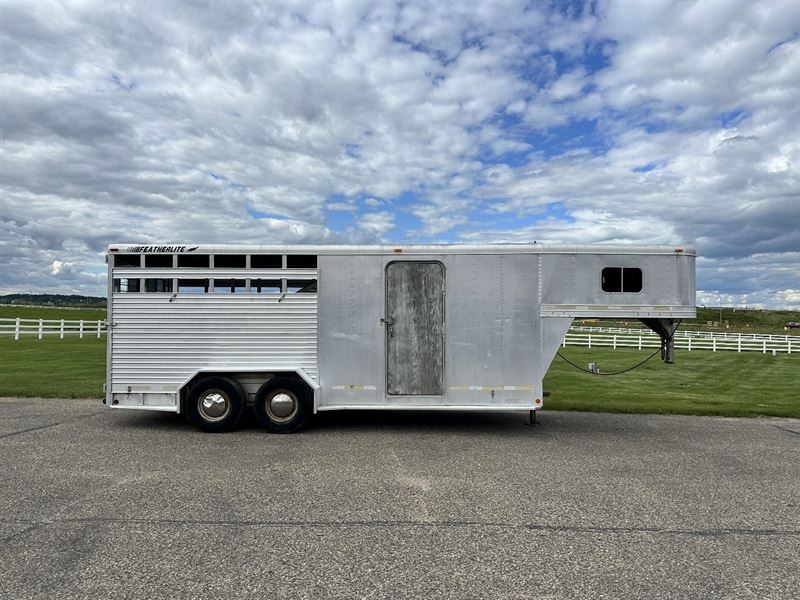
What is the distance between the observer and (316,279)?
329 inches

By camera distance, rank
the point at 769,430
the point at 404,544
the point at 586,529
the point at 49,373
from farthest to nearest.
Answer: the point at 49,373
the point at 769,430
the point at 586,529
the point at 404,544

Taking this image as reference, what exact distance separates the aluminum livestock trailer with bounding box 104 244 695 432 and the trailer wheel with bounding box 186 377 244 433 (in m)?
0.02

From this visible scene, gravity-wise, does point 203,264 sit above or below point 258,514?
above

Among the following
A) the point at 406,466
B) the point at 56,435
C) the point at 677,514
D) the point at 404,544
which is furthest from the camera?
the point at 56,435

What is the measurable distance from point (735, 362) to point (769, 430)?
612 inches

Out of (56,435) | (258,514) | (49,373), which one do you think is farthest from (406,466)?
(49,373)

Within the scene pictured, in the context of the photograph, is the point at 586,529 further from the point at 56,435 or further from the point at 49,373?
the point at 49,373

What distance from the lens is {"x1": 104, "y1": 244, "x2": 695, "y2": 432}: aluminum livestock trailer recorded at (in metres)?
8.14

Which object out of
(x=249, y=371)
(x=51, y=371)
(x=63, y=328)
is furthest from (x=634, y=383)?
(x=63, y=328)

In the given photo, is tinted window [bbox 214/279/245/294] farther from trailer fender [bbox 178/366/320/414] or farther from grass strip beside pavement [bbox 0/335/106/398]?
grass strip beside pavement [bbox 0/335/106/398]

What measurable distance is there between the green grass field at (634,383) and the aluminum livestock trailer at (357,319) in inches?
128

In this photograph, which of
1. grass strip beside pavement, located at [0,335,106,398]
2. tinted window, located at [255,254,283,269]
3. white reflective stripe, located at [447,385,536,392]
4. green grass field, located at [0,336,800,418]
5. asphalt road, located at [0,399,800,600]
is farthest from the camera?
grass strip beside pavement, located at [0,335,106,398]

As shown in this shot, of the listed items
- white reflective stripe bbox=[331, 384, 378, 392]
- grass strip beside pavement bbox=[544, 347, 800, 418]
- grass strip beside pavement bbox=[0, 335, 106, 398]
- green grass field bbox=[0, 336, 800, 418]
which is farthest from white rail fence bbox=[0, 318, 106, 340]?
white reflective stripe bbox=[331, 384, 378, 392]

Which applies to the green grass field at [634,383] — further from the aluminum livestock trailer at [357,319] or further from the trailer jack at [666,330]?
the aluminum livestock trailer at [357,319]
